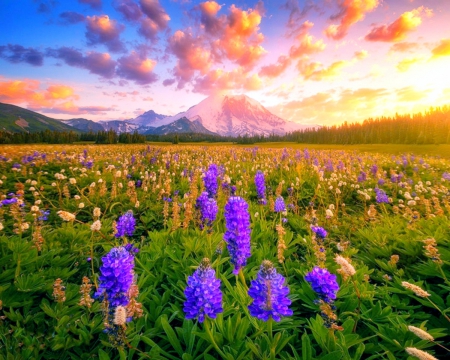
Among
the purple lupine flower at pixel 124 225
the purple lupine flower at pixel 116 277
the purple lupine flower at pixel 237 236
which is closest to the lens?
the purple lupine flower at pixel 116 277

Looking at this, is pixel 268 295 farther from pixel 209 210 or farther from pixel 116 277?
pixel 209 210

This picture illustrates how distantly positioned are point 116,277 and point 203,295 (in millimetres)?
728

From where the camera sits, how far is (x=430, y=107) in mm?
89500

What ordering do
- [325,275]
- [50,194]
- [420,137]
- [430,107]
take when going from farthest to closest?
[430,107], [420,137], [50,194], [325,275]

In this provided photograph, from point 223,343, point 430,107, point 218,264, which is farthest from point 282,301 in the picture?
point 430,107

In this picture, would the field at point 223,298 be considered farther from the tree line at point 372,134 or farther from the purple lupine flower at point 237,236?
the tree line at point 372,134

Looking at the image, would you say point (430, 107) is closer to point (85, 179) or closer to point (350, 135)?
point (350, 135)

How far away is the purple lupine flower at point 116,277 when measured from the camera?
1897 mm

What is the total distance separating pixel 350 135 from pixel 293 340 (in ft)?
355

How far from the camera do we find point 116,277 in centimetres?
192

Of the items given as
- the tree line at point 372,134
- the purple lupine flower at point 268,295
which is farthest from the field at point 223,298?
the tree line at point 372,134

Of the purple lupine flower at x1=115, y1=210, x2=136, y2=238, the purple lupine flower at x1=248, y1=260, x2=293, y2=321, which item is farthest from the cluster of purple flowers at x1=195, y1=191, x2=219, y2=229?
the purple lupine flower at x1=248, y1=260, x2=293, y2=321

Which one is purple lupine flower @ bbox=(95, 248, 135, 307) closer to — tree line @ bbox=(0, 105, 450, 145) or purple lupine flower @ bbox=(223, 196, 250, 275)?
A: purple lupine flower @ bbox=(223, 196, 250, 275)

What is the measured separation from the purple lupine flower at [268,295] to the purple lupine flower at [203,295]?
0.28 m
